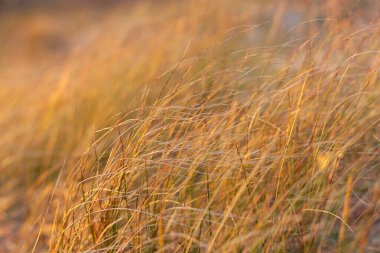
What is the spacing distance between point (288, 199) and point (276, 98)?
48 cm

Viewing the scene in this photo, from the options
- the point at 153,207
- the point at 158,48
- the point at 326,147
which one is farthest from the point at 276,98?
the point at 158,48

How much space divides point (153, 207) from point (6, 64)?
20.2ft

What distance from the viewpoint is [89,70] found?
406 cm

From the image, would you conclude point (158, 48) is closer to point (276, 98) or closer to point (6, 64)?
point (276, 98)

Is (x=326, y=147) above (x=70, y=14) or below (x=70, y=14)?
above

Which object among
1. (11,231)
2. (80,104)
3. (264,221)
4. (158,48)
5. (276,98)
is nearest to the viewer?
(264,221)

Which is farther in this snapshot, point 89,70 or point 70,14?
point 70,14

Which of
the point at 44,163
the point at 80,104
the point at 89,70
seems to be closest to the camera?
the point at 44,163

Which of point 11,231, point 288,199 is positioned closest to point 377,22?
point 288,199

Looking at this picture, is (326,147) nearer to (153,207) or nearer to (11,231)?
(153,207)

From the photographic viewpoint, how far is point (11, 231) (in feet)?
8.98

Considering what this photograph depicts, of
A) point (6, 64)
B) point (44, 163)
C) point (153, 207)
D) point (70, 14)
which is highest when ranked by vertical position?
point (153, 207)

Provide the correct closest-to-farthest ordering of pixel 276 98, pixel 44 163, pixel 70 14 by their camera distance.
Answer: pixel 276 98
pixel 44 163
pixel 70 14

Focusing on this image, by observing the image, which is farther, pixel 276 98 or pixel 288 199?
pixel 276 98
